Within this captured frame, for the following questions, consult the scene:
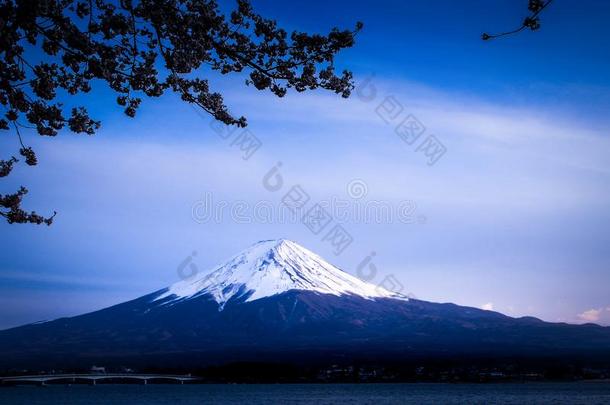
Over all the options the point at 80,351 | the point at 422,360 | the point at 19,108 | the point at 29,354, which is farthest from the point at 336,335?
the point at 19,108

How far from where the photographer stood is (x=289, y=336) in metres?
170

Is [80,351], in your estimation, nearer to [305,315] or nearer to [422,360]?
[305,315]

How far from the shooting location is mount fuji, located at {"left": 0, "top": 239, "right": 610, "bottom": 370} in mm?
148375

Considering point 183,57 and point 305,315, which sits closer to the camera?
point 183,57

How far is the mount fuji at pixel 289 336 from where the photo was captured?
14838 centimetres

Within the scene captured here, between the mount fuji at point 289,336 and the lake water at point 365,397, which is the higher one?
the mount fuji at point 289,336

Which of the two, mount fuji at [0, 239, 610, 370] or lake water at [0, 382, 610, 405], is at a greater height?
mount fuji at [0, 239, 610, 370]

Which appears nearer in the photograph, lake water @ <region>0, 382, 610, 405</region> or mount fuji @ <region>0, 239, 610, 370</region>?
lake water @ <region>0, 382, 610, 405</region>

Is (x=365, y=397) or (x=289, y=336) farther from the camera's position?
(x=289, y=336)

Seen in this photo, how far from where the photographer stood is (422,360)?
13762 centimetres

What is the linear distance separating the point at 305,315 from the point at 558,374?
2855 inches

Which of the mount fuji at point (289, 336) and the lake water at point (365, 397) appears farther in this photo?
the mount fuji at point (289, 336)

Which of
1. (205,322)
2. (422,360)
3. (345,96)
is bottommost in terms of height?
(345,96)

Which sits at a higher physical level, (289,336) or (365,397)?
(289,336)
